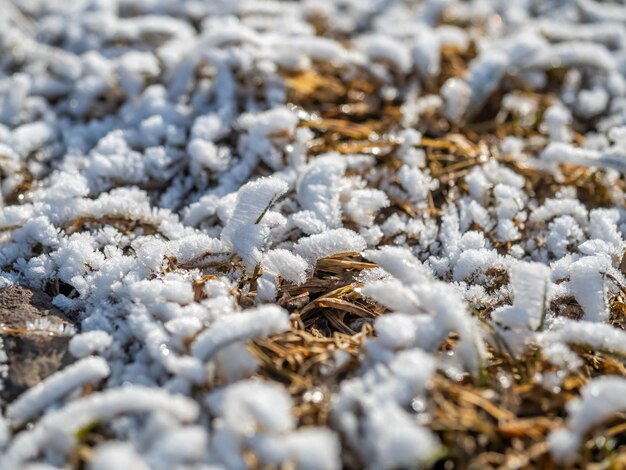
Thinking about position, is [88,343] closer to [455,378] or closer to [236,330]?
[236,330]

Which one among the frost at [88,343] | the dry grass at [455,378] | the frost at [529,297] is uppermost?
the frost at [529,297]

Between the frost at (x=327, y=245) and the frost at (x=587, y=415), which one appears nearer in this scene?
the frost at (x=587, y=415)

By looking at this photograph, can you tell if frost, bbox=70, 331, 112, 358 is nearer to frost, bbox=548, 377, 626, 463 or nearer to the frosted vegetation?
the frosted vegetation

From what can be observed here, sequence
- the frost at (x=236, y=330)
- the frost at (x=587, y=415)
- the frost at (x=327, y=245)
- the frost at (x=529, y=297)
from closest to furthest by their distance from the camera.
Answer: the frost at (x=587, y=415) → the frost at (x=236, y=330) → the frost at (x=529, y=297) → the frost at (x=327, y=245)

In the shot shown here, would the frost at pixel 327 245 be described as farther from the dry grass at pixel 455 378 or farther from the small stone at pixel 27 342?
the small stone at pixel 27 342

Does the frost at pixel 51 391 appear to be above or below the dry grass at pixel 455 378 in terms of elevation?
above

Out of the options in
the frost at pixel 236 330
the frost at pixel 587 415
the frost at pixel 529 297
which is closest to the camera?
the frost at pixel 587 415

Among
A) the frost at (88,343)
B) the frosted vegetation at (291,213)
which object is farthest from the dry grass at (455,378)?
the frost at (88,343)

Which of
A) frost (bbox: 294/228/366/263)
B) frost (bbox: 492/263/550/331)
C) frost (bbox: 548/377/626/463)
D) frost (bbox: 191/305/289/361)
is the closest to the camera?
frost (bbox: 548/377/626/463)

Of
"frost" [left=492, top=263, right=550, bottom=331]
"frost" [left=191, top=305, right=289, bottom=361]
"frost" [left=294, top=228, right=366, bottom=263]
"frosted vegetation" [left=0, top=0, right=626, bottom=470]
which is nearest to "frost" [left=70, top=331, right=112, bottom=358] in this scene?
"frosted vegetation" [left=0, top=0, right=626, bottom=470]
